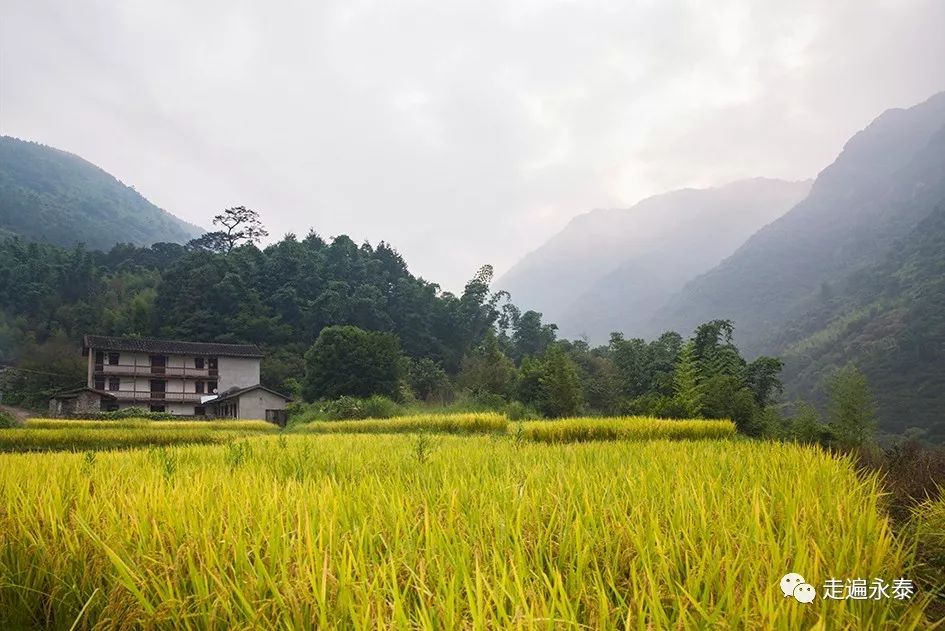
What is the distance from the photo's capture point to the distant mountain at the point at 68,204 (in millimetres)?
103062

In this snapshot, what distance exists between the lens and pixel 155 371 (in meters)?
41.2

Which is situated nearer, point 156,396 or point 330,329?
point 330,329

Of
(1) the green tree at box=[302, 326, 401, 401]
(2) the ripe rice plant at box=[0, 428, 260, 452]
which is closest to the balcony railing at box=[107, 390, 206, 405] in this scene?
(1) the green tree at box=[302, 326, 401, 401]

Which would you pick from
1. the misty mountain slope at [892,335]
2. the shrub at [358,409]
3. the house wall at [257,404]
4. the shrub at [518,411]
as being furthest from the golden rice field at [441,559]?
the misty mountain slope at [892,335]

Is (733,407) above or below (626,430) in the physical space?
below

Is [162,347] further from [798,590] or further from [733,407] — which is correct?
[798,590]

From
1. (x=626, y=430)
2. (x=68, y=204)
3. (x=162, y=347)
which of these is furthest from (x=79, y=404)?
(x=68, y=204)

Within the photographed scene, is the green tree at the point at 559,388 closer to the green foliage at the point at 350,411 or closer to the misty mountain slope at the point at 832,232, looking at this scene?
the green foliage at the point at 350,411

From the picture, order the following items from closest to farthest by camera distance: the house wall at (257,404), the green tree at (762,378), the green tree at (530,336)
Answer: the green tree at (762,378) → the house wall at (257,404) → the green tree at (530,336)

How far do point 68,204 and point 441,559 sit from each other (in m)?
163

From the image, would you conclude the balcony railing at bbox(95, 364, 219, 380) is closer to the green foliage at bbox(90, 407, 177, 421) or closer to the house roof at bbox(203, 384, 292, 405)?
the house roof at bbox(203, 384, 292, 405)

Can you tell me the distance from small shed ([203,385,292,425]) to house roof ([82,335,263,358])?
437 cm

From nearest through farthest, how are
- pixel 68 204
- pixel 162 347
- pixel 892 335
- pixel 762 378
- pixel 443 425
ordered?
pixel 443 425
pixel 762 378
pixel 162 347
pixel 892 335
pixel 68 204

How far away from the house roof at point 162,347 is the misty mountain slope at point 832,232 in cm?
7689
